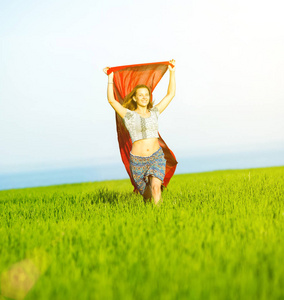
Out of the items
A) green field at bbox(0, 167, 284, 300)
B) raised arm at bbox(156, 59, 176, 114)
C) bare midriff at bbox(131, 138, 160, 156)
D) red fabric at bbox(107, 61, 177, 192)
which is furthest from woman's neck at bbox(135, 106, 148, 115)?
green field at bbox(0, 167, 284, 300)

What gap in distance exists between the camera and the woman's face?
598 centimetres

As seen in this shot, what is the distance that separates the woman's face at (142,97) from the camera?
5.98 metres

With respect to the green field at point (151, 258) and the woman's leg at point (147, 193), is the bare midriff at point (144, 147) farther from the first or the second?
the green field at point (151, 258)

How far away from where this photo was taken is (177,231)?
3932 millimetres

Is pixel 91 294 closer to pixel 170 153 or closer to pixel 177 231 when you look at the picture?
pixel 177 231

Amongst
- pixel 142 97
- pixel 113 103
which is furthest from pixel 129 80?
pixel 113 103

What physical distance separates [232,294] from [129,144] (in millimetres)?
4806

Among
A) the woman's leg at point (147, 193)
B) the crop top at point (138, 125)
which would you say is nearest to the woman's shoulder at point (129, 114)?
the crop top at point (138, 125)

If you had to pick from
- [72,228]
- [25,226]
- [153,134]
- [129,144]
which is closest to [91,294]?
[72,228]

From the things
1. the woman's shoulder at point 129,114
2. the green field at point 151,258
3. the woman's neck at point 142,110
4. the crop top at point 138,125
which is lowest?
the green field at point 151,258

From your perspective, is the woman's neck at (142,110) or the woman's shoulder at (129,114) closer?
the woman's shoulder at (129,114)

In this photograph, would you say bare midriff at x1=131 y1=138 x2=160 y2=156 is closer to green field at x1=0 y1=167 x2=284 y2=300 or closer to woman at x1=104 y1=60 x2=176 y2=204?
woman at x1=104 y1=60 x2=176 y2=204

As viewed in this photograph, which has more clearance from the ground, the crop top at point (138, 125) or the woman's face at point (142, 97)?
the woman's face at point (142, 97)

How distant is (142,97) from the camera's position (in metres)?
5.98
